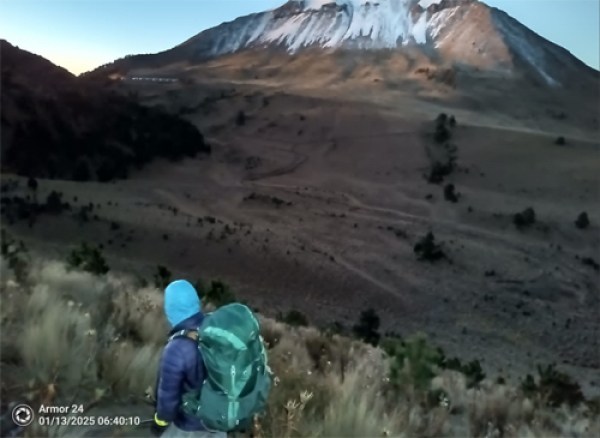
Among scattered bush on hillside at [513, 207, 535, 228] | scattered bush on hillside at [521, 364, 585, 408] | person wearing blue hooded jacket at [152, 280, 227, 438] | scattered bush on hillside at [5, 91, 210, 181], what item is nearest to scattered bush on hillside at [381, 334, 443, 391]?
scattered bush on hillside at [521, 364, 585, 408]

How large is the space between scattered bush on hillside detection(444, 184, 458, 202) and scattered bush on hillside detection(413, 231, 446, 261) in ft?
15.8

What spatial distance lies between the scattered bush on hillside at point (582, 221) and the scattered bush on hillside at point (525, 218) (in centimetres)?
123

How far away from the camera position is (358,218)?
19.3 m

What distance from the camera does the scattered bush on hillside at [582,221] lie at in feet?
66.6

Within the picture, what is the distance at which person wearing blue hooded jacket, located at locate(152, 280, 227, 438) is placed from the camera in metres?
2.40

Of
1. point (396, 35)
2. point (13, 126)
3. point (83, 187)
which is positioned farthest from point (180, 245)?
point (396, 35)

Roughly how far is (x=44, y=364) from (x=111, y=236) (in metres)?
11.2

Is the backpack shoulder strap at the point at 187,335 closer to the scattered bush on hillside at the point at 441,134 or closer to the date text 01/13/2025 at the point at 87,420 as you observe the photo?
the date text 01/13/2025 at the point at 87,420

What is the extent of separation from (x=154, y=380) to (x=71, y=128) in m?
14.9

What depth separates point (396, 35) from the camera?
4003 centimetres

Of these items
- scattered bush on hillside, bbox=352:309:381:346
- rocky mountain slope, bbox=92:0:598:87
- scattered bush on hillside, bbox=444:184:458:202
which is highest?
rocky mountain slope, bbox=92:0:598:87

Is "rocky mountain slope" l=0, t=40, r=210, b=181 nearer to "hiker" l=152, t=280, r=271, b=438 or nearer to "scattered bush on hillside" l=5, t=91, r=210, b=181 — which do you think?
"scattered bush on hillside" l=5, t=91, r=210, b=181

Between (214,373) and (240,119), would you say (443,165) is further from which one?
(214,373)

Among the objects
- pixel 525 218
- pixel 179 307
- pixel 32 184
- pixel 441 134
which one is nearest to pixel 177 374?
pixel 179 307
